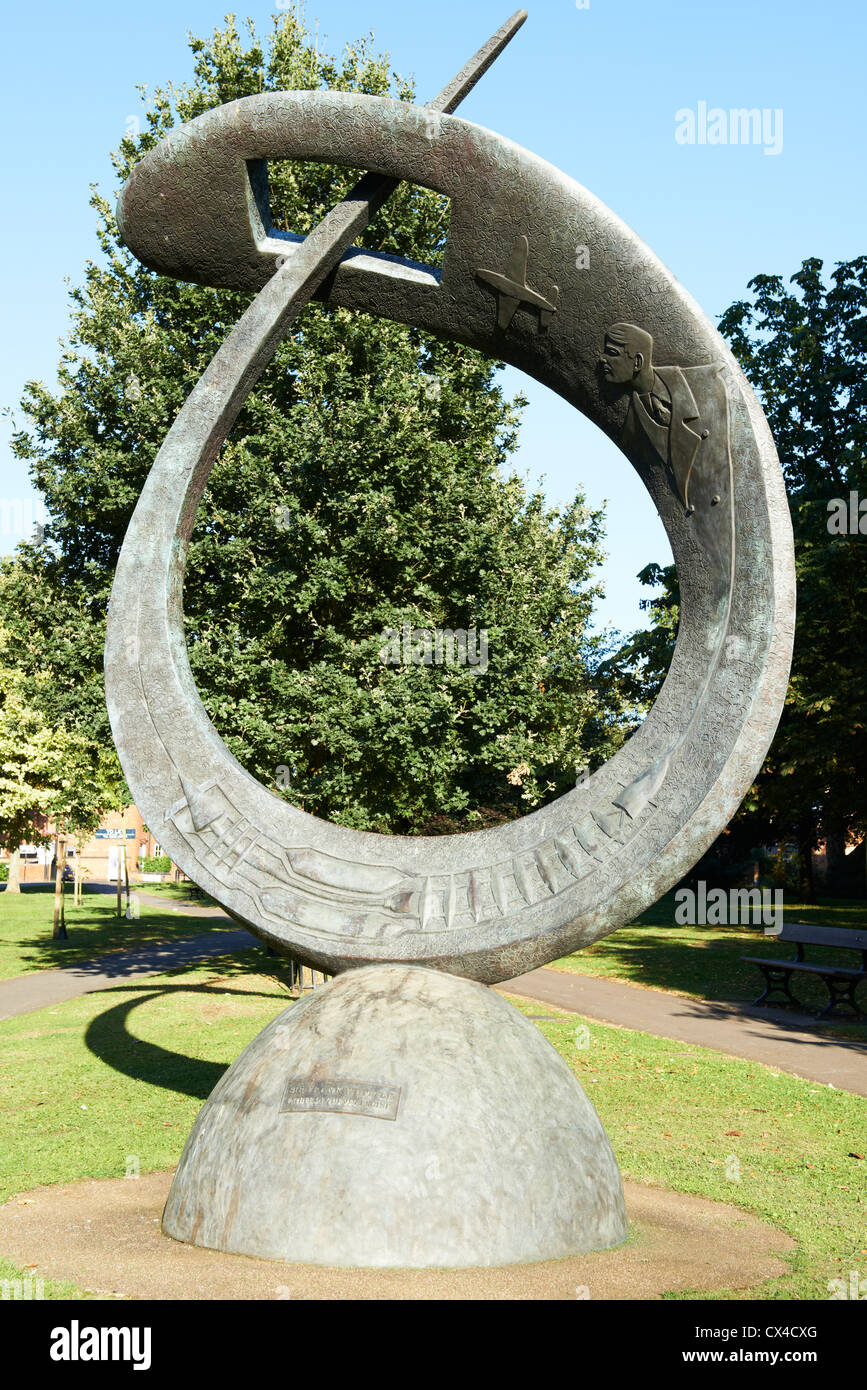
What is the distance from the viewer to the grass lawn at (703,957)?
64.5ft

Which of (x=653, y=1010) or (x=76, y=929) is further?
(x=76, y=929)

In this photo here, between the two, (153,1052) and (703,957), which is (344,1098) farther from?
(703,957)

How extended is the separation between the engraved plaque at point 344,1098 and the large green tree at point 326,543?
7.64 m

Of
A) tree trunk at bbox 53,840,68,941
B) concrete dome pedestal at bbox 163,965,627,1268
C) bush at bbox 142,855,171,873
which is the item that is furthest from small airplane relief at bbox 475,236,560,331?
bush at bbox 142,855,171,873

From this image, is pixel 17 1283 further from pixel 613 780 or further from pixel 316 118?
pixel 316 118

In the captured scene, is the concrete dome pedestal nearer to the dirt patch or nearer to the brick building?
the dirt patch

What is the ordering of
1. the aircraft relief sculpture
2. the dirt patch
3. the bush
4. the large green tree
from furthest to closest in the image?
the bush < the large green tree < the aircraft relief sculpture < the dirt patch

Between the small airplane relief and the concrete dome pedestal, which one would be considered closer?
the concrete dome pedestal

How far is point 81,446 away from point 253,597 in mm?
4308

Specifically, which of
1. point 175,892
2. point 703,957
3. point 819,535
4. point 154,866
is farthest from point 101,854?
point 819,535

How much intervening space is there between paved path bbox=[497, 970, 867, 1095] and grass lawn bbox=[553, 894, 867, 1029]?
2.54 feet

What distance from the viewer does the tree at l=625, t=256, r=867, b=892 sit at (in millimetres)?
20500

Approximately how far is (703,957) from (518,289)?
1944 centimetres

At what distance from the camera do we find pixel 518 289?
732cm
